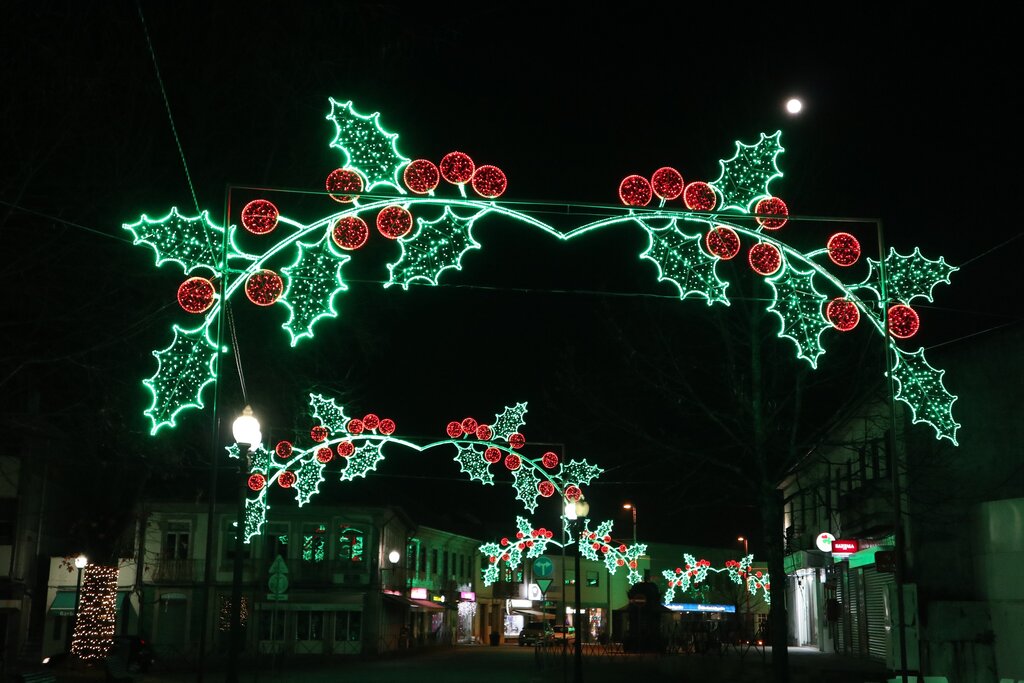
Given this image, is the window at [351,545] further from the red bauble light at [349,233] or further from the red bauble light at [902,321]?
the red bauble light at [349,233]

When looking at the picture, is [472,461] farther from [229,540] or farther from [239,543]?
[229,540]

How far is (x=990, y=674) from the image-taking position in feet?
76.7

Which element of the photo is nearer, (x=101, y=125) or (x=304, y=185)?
(x=101, y=125)

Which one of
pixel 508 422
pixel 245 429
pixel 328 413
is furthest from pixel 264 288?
pixel 508 422

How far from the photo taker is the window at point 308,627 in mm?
55656

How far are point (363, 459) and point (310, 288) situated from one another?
57.5ft

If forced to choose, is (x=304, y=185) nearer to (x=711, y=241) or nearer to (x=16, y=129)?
(x=16, y=129)

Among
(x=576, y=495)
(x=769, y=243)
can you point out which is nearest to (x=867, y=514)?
(x=576, y=495)

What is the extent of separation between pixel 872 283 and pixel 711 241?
3.34 metres

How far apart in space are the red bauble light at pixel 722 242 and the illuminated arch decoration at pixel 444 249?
0.02 metres

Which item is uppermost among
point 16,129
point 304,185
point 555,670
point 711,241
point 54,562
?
point 304,185

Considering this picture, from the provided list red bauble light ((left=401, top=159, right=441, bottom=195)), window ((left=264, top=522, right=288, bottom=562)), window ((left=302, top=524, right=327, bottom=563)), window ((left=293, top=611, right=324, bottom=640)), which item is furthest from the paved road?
red bauble light ((left=401, top=159, right=441, bottom=195))

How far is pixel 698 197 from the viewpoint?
43.2ft

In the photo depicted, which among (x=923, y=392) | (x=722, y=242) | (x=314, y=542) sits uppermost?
(x=722, y=242)
